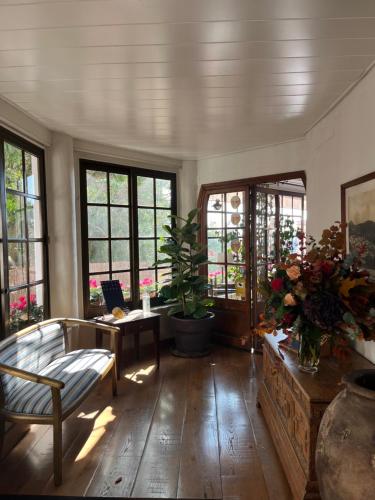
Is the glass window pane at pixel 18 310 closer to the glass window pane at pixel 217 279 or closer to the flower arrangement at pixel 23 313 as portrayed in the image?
the flower arrangement at pixel 23 313

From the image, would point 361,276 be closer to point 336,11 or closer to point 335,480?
point 335,480

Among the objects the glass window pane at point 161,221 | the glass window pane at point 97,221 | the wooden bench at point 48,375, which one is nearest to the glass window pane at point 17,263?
the wooden bench at point 48,375

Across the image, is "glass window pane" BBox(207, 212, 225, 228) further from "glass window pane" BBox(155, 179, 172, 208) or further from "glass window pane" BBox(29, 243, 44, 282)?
"glass window pane" BBox(29, 243, 44, 282)

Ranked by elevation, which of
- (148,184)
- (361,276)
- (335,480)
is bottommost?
(335,480)

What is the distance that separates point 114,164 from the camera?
169 inches

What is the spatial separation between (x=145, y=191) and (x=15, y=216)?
1906mm

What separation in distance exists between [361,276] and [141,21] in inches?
63.7

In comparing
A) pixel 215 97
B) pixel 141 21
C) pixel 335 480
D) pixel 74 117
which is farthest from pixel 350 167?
pixel 74 117

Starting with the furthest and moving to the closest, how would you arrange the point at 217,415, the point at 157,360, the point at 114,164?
1. the point at 114,164
2. the point at 157,360
3. the point at 217,415

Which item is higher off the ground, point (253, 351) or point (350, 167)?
point (350, 167)

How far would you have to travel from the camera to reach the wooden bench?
7.08ft

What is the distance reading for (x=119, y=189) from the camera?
437 cm

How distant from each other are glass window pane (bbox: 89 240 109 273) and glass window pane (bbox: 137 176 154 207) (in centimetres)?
76

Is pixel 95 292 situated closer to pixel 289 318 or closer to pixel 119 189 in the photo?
pixel 119 189
